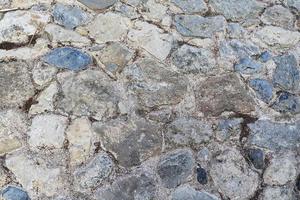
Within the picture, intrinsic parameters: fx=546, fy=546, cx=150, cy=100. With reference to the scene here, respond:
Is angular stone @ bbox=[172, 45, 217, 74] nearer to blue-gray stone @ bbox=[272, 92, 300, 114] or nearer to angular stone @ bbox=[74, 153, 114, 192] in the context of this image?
blue-gray stone @ bbox=[272, 92, 300, 114]

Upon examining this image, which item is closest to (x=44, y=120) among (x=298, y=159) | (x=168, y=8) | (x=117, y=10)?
(x=117, y=10)

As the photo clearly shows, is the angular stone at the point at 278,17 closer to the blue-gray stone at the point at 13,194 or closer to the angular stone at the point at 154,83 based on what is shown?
the angular stone at the point at 154,83

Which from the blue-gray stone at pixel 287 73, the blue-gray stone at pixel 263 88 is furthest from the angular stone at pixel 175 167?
the blue-gray stone at pixel 287 73

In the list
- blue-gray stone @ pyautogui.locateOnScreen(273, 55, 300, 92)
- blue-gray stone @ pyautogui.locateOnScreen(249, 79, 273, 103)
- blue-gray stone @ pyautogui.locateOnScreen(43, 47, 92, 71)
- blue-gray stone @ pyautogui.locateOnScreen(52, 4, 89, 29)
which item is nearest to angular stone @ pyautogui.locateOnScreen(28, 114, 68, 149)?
blue-gray stone @ pyautogui.locateOnScreen(43, 47, 92, 71)

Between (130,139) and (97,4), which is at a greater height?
(97,4)

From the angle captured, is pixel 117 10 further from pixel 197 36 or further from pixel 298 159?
pixel 298 159

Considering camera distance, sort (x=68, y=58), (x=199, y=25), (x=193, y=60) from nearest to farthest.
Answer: (x=68, y=58) < (x=193, y=60) < (x=199, y=25)

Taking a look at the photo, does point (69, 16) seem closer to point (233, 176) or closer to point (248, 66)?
point (248, 66)

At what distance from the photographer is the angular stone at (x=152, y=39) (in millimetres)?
2461

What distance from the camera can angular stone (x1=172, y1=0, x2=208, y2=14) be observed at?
2.64 meters

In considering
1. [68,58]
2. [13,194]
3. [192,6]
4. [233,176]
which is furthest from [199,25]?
[13,194]

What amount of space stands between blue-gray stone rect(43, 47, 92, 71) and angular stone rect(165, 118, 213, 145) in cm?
46

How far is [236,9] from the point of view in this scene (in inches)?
106

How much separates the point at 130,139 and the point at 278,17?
105 centimetres
